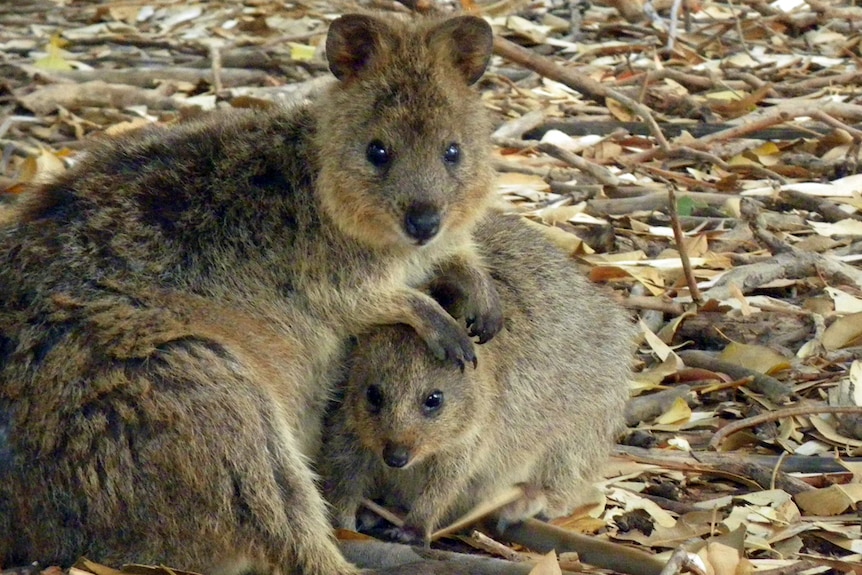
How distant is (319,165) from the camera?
4824 mm

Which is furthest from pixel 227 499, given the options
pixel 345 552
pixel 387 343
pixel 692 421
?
pixel 692 421

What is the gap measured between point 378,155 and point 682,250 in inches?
70.2

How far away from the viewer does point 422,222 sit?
4.59m

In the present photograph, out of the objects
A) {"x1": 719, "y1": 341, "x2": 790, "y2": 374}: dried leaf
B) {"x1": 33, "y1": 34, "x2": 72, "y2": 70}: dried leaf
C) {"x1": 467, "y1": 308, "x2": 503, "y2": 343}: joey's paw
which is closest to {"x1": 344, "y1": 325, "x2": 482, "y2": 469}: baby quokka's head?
{"x1": 467, "y1": 308, "x2": 503, "y2": 343}: joey's paw

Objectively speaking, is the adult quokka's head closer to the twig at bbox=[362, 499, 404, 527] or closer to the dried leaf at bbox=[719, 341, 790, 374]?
the twig at bbox=[362, 499, 404, 527]

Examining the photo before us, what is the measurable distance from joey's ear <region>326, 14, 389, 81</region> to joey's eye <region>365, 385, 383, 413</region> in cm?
118

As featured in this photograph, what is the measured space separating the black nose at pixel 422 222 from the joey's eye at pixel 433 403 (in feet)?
1.81

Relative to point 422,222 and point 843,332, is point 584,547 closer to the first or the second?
point 422,222

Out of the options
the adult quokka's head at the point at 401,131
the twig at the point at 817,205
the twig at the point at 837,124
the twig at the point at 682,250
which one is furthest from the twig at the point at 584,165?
the adult quokka's head at the point at 401,131

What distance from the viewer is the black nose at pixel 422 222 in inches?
181

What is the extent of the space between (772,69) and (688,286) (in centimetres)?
365

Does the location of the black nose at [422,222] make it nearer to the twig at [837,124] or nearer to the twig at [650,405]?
the twig at [650,405]

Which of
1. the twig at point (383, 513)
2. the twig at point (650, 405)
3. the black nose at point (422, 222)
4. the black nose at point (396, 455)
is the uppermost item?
the black nose at point (422, 222)

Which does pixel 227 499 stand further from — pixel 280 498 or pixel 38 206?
pixel 38 206
